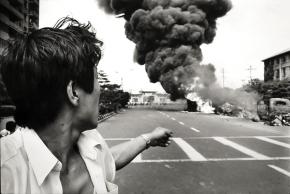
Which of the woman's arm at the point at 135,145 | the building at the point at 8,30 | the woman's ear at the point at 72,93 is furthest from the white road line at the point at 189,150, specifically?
the woman's ear at the point at 72,93

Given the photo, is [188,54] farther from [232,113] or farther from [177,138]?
[177,138]

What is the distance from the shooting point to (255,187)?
12.3 ft

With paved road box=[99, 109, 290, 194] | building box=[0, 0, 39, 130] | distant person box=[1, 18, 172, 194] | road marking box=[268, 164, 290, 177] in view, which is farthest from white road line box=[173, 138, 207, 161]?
distant person box=[1, 18, 172, 194]

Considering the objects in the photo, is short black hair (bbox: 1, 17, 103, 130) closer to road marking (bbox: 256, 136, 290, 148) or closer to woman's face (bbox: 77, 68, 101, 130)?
woman's face (bbox: 77, 68, 101, 130)

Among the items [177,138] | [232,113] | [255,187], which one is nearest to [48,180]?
[255,187]

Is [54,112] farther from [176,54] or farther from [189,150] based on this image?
[176,54]

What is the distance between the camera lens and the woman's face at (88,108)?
846 mm

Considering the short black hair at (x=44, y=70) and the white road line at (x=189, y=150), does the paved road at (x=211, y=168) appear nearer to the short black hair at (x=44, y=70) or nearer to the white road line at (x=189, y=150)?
the white road line at (x=189, y=150)

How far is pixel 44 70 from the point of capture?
0.75m

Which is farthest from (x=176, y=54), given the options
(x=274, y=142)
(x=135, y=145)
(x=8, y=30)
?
(x=135, y=145)

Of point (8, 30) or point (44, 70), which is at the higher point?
point (8, 30)

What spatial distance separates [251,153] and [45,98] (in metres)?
5.41

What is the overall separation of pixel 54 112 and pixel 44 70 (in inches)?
4.5

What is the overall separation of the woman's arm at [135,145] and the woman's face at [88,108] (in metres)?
0.30
